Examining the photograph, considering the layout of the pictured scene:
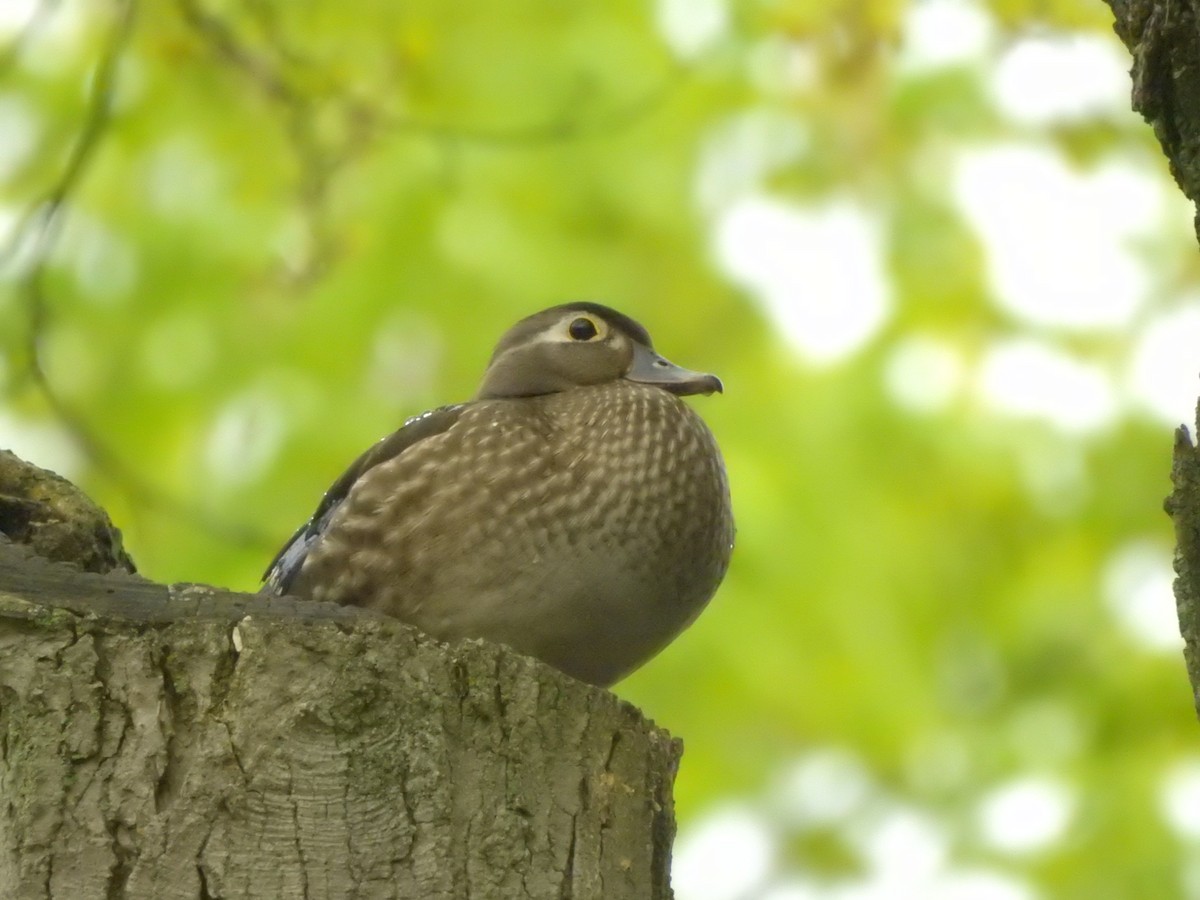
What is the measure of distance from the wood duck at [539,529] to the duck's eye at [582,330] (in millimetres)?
246

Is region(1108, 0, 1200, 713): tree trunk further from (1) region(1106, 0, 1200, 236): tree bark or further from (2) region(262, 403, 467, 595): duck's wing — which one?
(2) region(262, 403, 467, 595): duck's wing

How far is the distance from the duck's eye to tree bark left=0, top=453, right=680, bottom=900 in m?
1.47

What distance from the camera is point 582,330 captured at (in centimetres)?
364

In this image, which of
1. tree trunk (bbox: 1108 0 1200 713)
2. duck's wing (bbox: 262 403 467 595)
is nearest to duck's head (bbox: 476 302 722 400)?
duck's wing (bbox: 262 403 467 595)

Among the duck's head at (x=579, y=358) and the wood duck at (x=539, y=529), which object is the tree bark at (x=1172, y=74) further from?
the duck's head at (x=579, y=358)

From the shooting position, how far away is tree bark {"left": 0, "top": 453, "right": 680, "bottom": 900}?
205cm

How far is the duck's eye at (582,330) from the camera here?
3.63 metres

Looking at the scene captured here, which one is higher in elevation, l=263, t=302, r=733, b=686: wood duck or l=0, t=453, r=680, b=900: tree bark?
l=263, t=302, r=733, b=686: wood duck

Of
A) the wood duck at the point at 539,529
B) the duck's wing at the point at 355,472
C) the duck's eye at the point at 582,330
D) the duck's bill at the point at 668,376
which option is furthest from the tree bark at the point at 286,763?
the duck's eye at the point at 582,330

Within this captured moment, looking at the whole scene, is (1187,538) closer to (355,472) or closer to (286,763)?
(286,763)

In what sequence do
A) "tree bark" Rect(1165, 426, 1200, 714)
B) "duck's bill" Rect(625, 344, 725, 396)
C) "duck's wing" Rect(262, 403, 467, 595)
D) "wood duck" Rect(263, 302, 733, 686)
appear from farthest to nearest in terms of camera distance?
"duck's bill" Rect(625, 344, 725, 396), "duck's wing" Rect(262, 403, 467, 595), "wood duck" Rect(263, 302, 733, 686), "tree bark" Rect(1165, 426, 1200, 714)

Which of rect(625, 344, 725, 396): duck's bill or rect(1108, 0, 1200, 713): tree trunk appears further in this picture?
rect(625, 344, 725, 396): duck's bill

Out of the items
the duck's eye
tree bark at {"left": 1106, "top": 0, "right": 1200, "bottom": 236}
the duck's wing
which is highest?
the duck's eye

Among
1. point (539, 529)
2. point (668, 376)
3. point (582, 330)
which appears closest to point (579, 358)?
point (582, 330)
